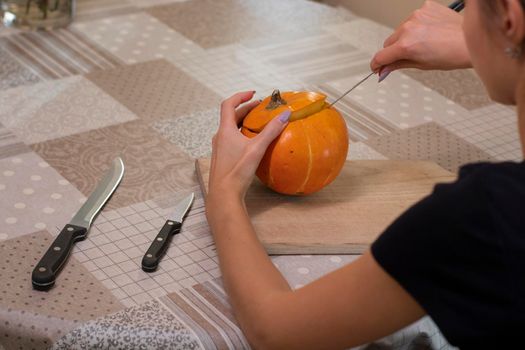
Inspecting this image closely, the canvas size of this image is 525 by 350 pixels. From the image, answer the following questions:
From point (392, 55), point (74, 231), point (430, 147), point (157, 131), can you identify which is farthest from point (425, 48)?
point (74, 231)

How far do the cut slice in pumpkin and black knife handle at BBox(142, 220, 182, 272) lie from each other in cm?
17

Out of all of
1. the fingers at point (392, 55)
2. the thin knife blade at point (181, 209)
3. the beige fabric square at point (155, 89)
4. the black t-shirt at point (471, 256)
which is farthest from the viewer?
the beige fabric square at point (155, 89)

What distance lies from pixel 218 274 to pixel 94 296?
15cm

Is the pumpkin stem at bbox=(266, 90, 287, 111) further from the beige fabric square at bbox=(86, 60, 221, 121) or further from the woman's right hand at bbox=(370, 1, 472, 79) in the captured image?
the beige fabric square at bbox=(86, 60, 221, 121)

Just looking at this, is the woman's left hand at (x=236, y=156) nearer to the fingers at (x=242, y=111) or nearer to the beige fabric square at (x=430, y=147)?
the fingers at (x=242, y=111)

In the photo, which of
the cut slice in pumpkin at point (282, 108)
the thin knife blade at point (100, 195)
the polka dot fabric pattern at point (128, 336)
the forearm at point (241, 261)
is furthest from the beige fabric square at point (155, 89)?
the polka dot fabric pattern at point (128, 336)

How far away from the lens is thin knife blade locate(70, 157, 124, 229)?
3.70ft

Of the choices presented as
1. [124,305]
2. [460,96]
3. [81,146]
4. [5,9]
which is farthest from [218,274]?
[5,9]

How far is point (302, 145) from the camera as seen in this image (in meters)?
1.14

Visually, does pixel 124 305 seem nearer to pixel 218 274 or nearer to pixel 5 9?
pixel 218 274

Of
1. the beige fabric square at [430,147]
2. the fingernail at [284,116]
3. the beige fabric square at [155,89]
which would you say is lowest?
the beige fabric square at [155,89]

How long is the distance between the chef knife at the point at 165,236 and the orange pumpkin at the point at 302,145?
4.2 inches

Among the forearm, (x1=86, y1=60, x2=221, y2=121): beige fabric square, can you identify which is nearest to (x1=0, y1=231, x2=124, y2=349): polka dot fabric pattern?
the forearm

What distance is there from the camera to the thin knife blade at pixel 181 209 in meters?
1.15
